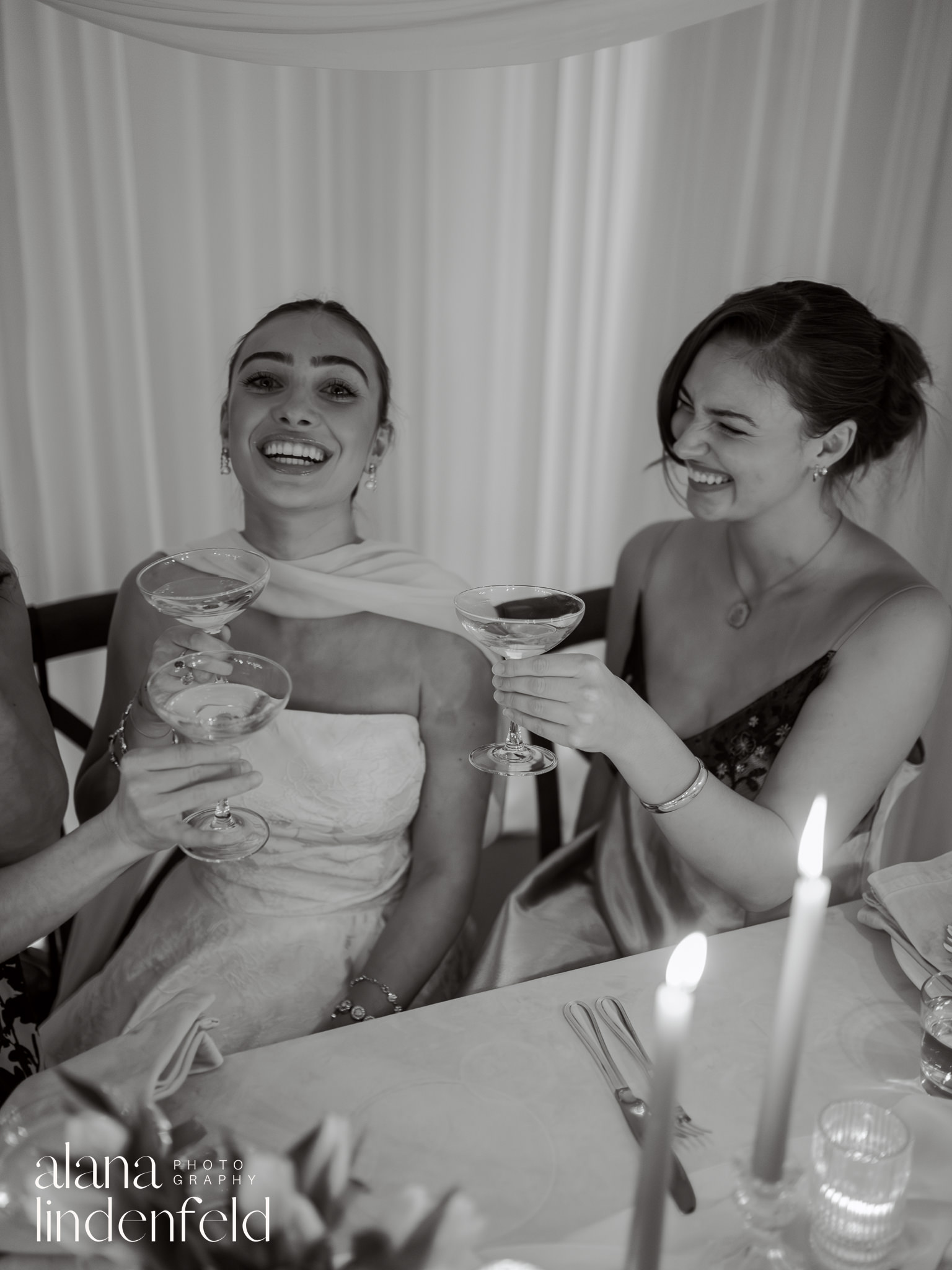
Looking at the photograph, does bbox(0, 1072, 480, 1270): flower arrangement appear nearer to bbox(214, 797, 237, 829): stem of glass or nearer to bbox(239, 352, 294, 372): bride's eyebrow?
bbox(214, 797, 237, 829): stem of glass

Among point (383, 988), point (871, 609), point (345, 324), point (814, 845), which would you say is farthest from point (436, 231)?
point (814, 845)

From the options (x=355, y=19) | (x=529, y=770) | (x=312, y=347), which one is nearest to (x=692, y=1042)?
(x=529, y=770)

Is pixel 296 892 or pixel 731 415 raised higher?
pixel 731 415

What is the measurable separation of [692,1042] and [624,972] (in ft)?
0.45

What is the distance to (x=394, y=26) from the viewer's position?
1826mm

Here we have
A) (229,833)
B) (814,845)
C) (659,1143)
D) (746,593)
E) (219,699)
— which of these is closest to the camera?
(659,1143)

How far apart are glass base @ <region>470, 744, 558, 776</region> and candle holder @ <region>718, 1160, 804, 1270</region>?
2.25ft

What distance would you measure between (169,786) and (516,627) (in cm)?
49

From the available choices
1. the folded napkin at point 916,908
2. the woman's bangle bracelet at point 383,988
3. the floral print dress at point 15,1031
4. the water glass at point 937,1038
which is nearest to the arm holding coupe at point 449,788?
the woman's bangle bracelet at point 383,988

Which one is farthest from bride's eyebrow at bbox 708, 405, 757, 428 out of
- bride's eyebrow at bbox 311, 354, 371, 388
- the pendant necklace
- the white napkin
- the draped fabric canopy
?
the white napkin

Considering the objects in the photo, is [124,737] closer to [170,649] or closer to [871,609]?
[170,649]

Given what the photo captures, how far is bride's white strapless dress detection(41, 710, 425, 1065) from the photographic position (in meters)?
1.75

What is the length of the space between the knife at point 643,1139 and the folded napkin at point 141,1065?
0.43 m

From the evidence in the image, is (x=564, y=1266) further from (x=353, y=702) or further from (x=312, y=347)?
(x=312, y=347)
